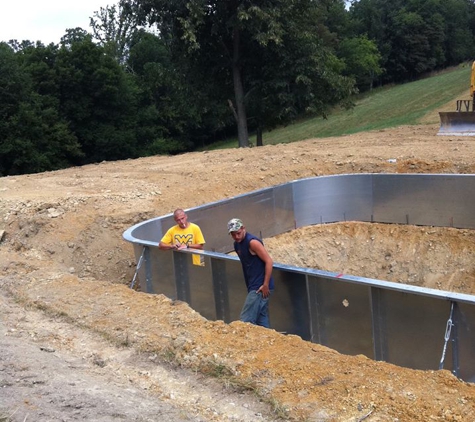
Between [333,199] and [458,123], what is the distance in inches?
316

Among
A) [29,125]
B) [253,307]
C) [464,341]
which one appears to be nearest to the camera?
[464,341]

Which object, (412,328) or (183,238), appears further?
(183,238)

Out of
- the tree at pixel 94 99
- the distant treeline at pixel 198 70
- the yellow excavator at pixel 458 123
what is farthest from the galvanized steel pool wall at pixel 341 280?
the tree at pixel 94 99

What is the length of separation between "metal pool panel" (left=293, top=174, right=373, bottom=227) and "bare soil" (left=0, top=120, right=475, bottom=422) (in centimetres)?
26

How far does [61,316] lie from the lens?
22.5 ft

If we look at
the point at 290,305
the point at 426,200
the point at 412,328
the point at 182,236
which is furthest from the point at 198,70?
the point at 412,328

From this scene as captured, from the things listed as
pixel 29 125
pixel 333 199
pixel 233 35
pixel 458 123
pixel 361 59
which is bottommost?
pixel 333 199

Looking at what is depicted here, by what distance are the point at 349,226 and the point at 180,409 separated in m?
9.03

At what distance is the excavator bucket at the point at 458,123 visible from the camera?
60.2 ft

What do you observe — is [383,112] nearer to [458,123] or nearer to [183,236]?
[458,123]

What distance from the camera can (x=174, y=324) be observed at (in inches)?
243

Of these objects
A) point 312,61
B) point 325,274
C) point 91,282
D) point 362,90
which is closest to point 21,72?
point 312,61

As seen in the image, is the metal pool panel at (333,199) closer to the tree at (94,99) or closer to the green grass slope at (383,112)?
the green grass slope at (383,112)

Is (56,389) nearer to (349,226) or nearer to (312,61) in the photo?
(349,226)
